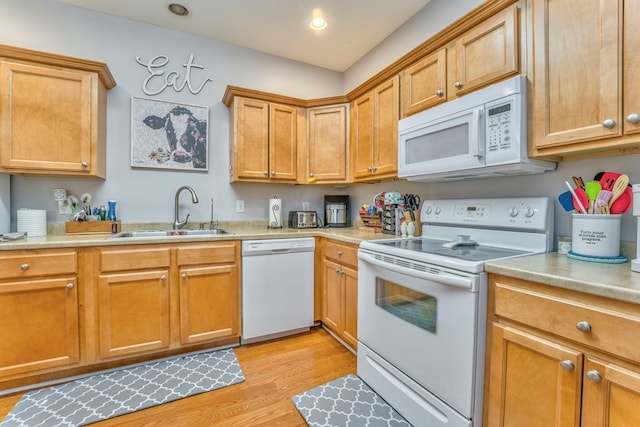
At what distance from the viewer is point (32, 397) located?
5.62ft

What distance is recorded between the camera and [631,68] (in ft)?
3.65

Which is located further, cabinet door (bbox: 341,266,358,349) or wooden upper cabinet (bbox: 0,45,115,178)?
cabinet door (bbox: 341,266,358,349)

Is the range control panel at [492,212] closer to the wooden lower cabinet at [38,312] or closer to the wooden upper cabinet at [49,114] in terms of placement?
the wooden lower cabinet at [38,312]

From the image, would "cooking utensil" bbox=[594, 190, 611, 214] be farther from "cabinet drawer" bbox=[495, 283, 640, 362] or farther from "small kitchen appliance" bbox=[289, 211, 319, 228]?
"small kitchen appliance" bbox=[289, 211, 319, 228]

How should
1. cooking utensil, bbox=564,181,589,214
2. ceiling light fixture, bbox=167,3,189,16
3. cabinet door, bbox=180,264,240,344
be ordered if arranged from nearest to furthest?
cooking utensil, bbox=564,181,589,214, cabinet door, bbox=180,264,240,344, ceiling light fixture, bbox=167,3,189,16

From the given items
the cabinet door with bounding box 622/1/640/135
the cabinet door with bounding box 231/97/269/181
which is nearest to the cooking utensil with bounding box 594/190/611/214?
the cabinet door with bounding box 622/1/640/135

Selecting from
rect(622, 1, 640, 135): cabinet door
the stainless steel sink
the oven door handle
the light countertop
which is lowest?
the oven door handle

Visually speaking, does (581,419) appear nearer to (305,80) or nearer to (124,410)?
(124,410)

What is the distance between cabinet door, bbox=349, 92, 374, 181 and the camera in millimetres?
2504

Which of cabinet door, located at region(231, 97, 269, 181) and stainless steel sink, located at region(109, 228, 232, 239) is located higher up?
cabinet door, located at region(231, 97, 269, 181)

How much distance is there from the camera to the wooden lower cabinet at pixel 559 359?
0.86 m

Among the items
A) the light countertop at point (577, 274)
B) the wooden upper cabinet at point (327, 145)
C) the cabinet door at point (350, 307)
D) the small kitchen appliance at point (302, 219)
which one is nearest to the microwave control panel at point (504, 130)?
the light countertop at point (577, 274)

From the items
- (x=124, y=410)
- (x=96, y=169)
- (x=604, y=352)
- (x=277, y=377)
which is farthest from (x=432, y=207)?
(x=96, y=169)

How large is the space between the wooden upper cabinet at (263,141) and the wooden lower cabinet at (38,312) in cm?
136
